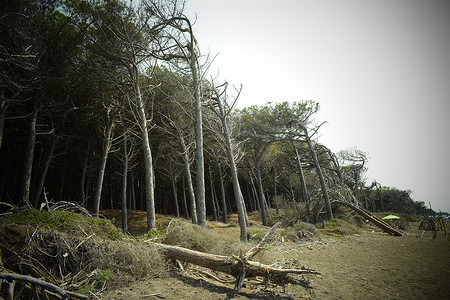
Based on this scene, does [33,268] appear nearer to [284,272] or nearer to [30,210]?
[30,210]

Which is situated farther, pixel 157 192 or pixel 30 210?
pixel 157 192

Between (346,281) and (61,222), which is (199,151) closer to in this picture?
(61,222)

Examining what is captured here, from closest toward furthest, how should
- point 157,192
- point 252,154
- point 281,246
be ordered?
point 281,246 < point 252,154 < point 157,192

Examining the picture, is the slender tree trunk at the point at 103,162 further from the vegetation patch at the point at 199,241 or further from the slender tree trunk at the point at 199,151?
the vegetation patch at the point at 199,241

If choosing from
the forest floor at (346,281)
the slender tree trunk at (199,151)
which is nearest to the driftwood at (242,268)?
the forest floor at (346,281)

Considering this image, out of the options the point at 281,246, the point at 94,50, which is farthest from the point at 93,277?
Answer: the point at 94,50

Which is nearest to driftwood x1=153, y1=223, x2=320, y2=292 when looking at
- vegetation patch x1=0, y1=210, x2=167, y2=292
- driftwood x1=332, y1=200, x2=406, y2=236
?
vegetation patch x1=0, y1=210, x2=167, y2=292

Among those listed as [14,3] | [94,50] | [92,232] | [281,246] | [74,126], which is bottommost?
[281,246]

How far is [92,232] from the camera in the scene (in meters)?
3.96

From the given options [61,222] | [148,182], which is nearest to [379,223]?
[148,182]

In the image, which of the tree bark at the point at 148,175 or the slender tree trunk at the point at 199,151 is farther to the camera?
the tree bark at the point at 148,175

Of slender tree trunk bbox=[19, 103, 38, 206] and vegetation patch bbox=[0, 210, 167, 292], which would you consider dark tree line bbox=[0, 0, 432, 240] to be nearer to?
slender tree trunk bbox=[19, 103, 38, 206]

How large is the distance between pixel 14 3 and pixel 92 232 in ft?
25.8

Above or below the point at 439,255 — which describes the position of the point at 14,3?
above
